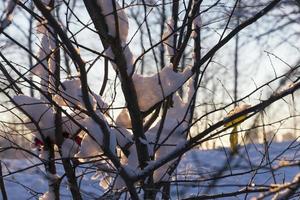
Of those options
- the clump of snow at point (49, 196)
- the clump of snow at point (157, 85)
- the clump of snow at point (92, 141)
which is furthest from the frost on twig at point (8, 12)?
the clump of snow at point (49, 196)

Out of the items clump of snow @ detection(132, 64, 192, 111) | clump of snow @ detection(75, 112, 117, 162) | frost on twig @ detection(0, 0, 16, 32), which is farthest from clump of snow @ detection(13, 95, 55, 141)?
frost on twig @ detection(0, 0, 16, 32)

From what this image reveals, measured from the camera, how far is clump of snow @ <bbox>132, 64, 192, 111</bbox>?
2.40 meters

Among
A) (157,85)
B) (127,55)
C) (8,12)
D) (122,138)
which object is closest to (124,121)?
(122,138)

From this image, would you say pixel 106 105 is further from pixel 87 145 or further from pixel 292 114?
pixel 292 114

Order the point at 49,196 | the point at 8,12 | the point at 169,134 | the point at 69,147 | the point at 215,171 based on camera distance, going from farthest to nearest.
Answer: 1. the point at 49,196
2. the point at 69,147
3. the point at 169,134
4. the point at 215,171
5. the point at 8,12

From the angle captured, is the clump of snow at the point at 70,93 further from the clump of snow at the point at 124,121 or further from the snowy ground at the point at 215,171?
the snowy ground at the point at 215,171

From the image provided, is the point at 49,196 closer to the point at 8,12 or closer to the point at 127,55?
the point at 127,55

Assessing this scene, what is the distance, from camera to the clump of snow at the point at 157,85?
2.40 metres

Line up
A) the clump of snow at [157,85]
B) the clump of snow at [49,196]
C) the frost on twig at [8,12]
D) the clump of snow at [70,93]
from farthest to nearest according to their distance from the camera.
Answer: the clump of snow at [49,196] < the clump of snow at [157,85] < the clump of snow at [70,93] < the frost on twig at [8,12]

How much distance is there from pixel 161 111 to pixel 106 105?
276 millimetres

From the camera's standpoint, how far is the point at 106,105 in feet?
8.30

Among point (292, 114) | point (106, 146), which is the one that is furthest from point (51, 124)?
point (292, 114)

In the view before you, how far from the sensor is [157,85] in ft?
8.02

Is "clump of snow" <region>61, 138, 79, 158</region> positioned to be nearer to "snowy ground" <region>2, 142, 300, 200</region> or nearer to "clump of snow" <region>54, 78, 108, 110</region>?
"snowy ground" <region>2, 142, 300, 200</region>
